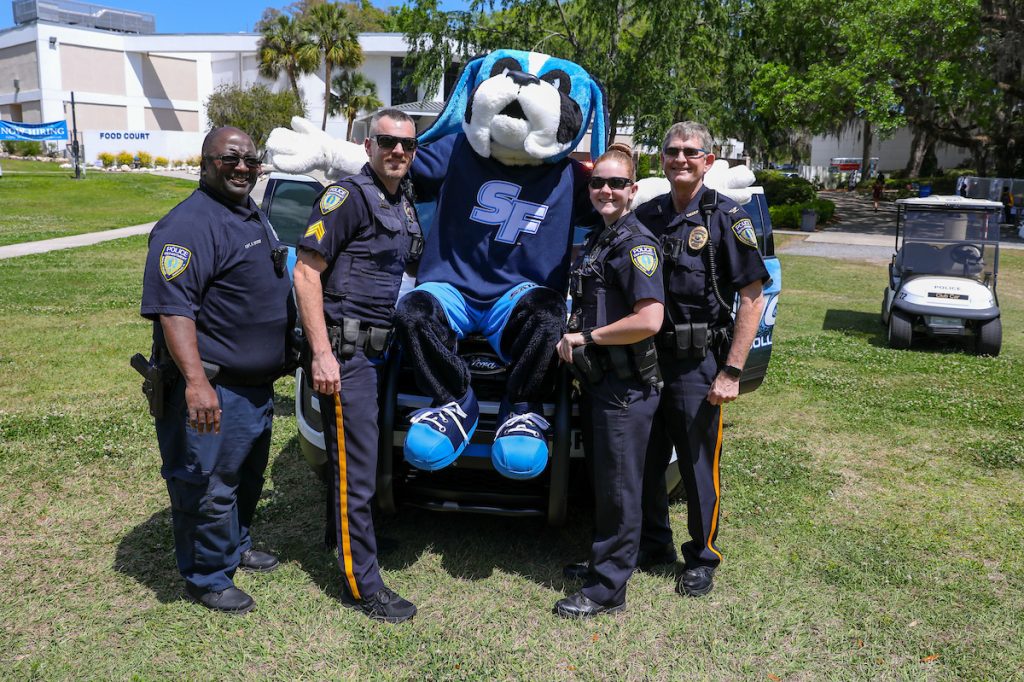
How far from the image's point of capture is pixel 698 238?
10.2ft

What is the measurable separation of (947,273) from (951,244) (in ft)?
1.01

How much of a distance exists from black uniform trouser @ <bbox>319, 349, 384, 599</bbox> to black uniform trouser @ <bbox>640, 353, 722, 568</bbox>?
46.4 inches

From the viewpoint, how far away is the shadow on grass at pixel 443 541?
3.51m

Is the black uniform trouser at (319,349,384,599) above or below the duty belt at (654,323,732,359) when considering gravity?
below

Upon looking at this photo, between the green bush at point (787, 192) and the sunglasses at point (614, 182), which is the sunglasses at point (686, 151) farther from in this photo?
the green bush at point (787, 192)

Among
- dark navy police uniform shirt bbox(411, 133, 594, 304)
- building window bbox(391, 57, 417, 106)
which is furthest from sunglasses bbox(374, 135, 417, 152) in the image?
building window bbox(391, 57, 417, 106)

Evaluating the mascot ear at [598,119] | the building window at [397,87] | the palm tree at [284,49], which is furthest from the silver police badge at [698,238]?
the building window at [397,87]

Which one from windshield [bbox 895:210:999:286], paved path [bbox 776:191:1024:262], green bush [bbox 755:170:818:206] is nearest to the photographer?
windshield [bbox 895:210:999:286]

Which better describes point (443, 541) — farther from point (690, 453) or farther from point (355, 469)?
point (690, 453)

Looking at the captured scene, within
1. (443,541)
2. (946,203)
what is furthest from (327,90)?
(443,541)

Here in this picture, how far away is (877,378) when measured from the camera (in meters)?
7.01

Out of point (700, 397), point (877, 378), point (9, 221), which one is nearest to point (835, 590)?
point (700, 397)

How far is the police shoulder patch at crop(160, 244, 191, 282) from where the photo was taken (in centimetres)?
279

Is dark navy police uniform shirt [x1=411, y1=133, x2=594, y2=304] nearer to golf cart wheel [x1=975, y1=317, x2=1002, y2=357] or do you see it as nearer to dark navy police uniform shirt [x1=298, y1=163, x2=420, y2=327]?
dark navy police uniform shirt [x1=298, y1=163, x2=420, y2=327]
